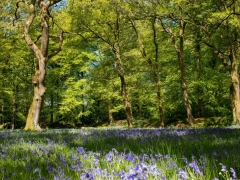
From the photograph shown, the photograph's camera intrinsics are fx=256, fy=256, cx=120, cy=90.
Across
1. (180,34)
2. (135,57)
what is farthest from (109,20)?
(180,34)

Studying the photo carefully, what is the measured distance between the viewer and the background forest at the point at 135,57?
60.8 ft

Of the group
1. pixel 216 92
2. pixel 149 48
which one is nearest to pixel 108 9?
pixel 149 48

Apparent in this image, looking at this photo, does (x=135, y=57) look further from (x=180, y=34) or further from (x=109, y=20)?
(x=180, y=34)

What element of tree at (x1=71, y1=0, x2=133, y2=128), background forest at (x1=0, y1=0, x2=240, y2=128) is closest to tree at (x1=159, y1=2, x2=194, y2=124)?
background forest at (x1=0, y1=0, x2=240, y2=128)

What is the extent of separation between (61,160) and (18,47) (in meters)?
29.2

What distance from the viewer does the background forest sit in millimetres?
18531

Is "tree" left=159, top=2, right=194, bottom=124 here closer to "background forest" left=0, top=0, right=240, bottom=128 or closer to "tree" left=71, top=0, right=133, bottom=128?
"background forest" left=0, top=0, right=240, bottom=128

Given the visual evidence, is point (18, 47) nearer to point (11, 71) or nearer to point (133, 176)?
point (11, 71)

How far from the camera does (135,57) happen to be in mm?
25234

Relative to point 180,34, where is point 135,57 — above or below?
below

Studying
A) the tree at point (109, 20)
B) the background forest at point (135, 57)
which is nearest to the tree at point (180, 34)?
the background forest at point (135, 57)

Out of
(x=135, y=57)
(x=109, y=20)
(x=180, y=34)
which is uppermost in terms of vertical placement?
(x=109, y=20)

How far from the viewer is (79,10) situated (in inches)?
870

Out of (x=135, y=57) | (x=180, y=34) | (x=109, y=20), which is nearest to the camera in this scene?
(x=180, y=34)
